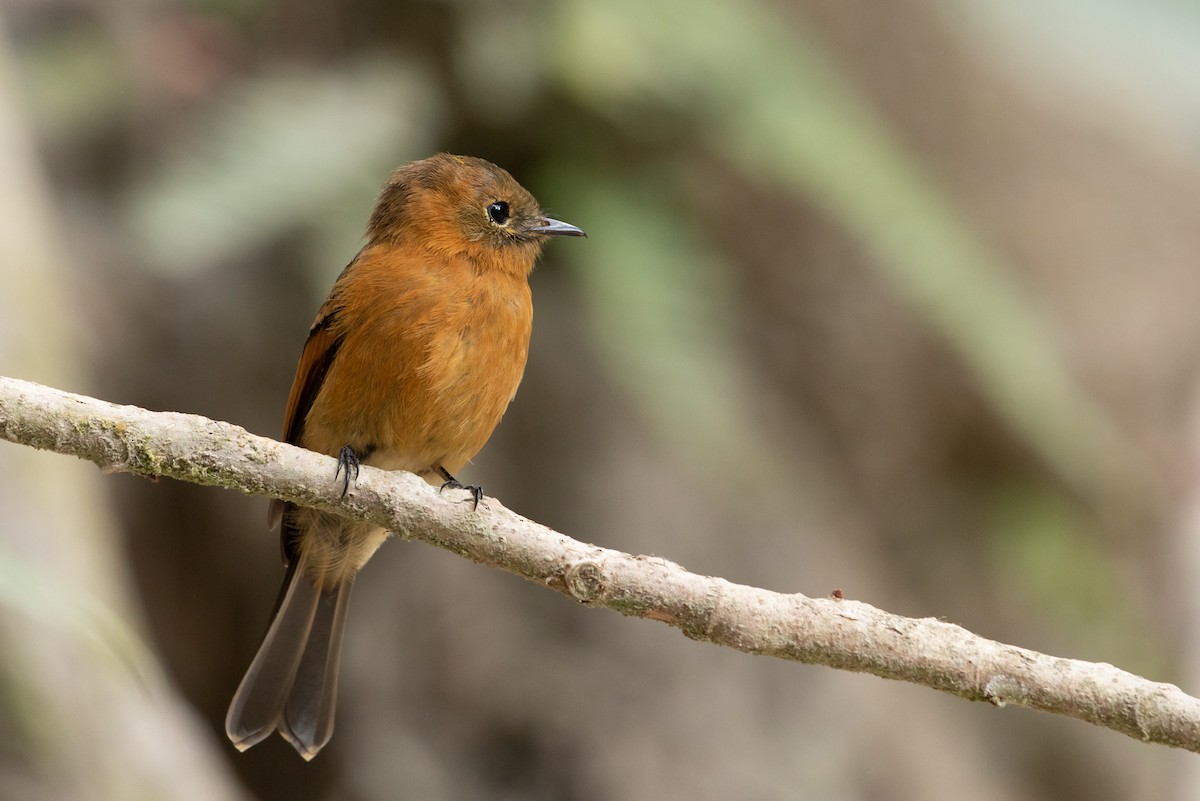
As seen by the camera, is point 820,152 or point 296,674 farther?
point 820,152

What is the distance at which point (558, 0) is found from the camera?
443 cm

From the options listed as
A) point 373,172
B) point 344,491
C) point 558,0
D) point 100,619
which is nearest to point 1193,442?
point 558,0

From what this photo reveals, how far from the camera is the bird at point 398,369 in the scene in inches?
118

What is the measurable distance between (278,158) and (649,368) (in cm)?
142

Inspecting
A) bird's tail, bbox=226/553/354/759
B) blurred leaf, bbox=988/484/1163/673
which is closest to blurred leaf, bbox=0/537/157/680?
bird's tail, bbox=226/553/354/759

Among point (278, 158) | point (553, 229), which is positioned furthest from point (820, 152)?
point (278, 158)

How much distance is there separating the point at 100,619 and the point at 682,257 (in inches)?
109

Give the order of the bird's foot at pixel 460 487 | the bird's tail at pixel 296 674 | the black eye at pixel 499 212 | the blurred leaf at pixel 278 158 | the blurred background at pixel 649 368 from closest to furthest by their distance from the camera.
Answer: the bird's foot at pixel 460 487, the black eye at pixel 499 212, the bird's tail at pixel 296 674, the blurred leaf at pixel 278 158, the blurred background at pixel 649 368

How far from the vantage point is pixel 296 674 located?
11.7 feet

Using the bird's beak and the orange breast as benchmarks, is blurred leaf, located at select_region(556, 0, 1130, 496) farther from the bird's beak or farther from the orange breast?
the orange breast

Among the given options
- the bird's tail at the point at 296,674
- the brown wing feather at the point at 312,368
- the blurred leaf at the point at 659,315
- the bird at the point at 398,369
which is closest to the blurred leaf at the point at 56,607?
the bird at the point at 398,369

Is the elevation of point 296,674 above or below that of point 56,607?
below

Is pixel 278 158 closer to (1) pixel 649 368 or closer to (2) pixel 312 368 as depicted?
(2) pixel 312 368

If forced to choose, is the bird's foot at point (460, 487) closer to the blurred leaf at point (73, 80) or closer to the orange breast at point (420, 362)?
the orange breast at point (420, 362)
